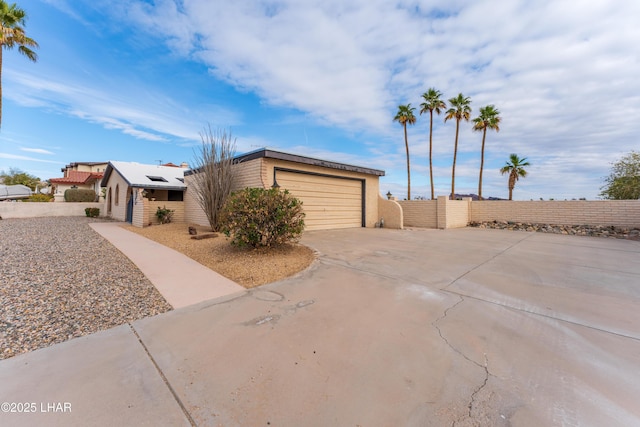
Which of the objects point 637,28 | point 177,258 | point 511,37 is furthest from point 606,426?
point 511,37

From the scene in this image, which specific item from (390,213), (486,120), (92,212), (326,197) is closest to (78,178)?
(92,212)

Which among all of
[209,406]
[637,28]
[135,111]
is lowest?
[209,406]

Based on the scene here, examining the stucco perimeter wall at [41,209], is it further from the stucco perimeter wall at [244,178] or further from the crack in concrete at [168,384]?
the crack in concrete at [168,384]

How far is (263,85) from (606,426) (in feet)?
43.3

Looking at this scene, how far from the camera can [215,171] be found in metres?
9.88

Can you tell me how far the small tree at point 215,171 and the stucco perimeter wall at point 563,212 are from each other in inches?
565

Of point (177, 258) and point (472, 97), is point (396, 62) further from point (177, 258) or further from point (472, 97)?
point (472, 97)

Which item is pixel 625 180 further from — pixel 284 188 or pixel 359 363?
pixel 359 363

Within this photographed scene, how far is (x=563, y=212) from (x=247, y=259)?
15.7m

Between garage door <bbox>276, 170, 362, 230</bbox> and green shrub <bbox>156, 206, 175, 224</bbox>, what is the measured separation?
705cm

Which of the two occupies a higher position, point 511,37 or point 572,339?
point 511,37

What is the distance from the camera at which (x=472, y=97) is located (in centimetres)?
1923

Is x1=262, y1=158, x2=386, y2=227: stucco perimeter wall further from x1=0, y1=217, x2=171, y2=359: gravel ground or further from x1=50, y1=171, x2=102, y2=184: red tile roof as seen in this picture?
x1=50, y1=171, x2=102, y2=184: red tile roof

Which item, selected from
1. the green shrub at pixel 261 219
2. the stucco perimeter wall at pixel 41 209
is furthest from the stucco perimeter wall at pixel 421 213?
the stucco perimeter wall at pixel 41 209
